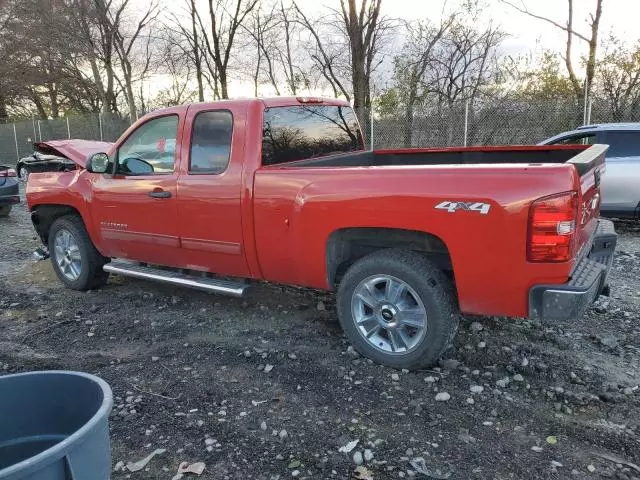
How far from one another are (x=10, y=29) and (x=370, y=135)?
20664 mm

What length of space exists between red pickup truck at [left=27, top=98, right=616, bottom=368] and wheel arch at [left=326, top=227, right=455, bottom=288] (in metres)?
0.01

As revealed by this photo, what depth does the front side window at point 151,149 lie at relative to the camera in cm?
487

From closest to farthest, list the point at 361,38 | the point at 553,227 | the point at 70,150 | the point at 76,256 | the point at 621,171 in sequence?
the point at 553,227 < the point at 76,256 < the point at 70,150 < the point at 621,171 < the point at 361,38

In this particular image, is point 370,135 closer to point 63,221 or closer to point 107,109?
point 63,221

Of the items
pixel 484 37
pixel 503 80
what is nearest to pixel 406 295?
pixel 503 80

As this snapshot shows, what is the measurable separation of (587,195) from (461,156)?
5.54 ft

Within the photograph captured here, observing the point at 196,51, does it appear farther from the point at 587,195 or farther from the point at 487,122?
the point at 587,195

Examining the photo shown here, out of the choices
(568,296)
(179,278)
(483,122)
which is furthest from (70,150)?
(483,122)

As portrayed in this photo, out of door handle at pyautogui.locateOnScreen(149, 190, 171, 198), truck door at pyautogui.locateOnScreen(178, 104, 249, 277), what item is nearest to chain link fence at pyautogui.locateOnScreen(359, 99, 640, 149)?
truck door at pyautogui.locateOnScreen(178, 104, 249, 277)

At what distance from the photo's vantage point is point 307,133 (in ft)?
15.8

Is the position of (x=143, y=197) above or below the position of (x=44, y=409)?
above

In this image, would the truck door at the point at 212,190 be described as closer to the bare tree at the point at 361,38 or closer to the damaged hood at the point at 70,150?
the damaged hood at the point at 70,150

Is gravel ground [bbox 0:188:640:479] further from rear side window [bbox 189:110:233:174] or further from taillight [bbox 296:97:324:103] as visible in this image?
taillight [bbox 296:97:324:103]

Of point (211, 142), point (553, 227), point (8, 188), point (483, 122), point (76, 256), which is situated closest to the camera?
point (553, 227)
